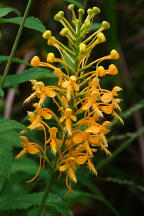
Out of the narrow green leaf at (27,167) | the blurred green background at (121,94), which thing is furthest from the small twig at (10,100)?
the narrow green leaf at (27,167)

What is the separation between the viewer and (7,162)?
1676 millimetres

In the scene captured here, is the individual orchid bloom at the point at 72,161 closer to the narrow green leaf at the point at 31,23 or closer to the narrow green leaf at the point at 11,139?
the narrow green leaf at the point at 11,139

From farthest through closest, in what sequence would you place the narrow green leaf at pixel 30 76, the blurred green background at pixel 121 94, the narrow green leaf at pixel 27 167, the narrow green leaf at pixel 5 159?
the blurred green background at pixel 121 94
the narrow green leaf at pixel 27 167
the narrow green leaf at pixel 30 76
the narrow green leaf at pixel 5 159

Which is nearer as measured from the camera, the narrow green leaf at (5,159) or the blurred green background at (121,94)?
the narrow green leaf at (5,159)

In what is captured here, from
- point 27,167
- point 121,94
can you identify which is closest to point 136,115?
point 121,94

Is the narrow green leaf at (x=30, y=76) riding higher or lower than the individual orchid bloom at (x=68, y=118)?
higher

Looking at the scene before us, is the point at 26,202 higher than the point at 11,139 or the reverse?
the reverse

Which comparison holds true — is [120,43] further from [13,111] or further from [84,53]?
[84,53]

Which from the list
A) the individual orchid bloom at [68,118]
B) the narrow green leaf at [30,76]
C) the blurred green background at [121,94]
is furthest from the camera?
the blurred green background at [121,94]

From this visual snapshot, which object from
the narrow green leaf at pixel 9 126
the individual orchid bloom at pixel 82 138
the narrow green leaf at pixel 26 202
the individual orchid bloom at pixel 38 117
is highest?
the individual orchid bloom at pixel 38 117

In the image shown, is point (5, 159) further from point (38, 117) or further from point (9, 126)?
point (38, 117)

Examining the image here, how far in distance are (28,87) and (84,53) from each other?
293cm

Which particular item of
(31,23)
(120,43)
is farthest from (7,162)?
(120,43)

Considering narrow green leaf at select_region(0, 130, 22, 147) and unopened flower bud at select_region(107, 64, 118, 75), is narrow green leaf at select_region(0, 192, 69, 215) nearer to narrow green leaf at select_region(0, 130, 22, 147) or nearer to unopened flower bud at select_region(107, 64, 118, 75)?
narrow green leaf at select_region(0, 130, 22, 147)
